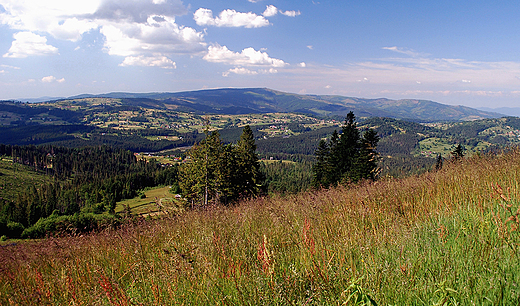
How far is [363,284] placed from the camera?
6.88 ft

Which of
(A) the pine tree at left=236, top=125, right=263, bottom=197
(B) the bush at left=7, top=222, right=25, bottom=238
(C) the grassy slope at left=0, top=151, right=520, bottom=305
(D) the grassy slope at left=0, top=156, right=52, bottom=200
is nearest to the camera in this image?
(C) the grassy slope at left=0, top=151, right=520, bottom=305

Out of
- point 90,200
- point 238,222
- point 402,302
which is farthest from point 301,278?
point 90,200

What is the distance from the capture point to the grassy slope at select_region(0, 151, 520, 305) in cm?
199

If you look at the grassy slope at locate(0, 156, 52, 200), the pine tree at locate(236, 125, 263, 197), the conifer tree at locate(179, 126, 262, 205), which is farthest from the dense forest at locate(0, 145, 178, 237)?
the pine tree at locate(236, 125, 263, 197)

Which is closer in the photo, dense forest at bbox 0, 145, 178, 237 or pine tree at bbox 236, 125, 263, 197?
pine tree at bbox 236, 125, 263, 197

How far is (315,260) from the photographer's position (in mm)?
2590

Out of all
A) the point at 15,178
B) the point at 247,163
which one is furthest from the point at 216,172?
the point at 15,178

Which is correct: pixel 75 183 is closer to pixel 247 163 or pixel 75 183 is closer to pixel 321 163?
pixel 247 163

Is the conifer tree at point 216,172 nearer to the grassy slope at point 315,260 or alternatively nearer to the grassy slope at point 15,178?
the grassy slope at point 315,260

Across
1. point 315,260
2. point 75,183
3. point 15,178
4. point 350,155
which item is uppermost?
point 315,260

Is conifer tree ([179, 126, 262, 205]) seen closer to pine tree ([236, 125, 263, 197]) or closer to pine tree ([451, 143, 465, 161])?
pine tree ([236, 125, 263, 197])

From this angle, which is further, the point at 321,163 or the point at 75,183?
the point at 75,183

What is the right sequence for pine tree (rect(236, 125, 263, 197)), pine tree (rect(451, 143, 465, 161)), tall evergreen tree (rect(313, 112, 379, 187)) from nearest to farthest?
pine tree (rect(451, 143, 465, 161))
tall evergreen tree (rect(313, 112, 379, 187))
pine tree (rect(236, 125, 263, 197))

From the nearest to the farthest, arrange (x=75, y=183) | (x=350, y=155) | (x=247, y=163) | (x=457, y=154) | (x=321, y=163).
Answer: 1. (x=457, y=154)
2. (x=247, y=163)
3. (x=350, y=155)
4. (x=321, y=163)
5. (x=75, y=183)
